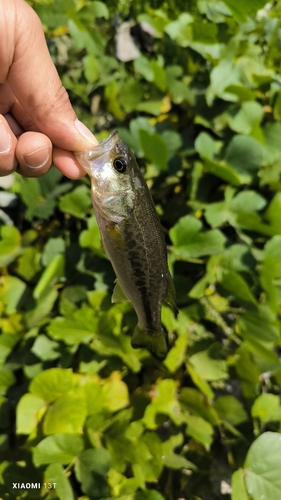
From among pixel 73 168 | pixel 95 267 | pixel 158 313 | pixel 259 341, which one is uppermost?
pixel 73 168

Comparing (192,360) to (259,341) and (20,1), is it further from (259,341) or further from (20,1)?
(20,1)

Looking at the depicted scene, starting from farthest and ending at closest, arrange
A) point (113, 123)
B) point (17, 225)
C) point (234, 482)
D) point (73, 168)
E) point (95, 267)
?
point (113, 123), point (17, 225), point (95, 267), point (73, 168), point (234, 482)

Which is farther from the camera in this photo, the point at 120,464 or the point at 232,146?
the point at 232,146

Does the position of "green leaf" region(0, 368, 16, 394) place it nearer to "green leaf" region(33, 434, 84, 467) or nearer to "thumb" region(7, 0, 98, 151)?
"green leaf" region(33, 434, 84, 467)

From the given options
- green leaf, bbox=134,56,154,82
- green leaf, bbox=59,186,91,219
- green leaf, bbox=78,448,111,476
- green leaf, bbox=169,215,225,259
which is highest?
green leaf, bbox=134,56,154,82

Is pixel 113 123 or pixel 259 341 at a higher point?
pixel 113 123

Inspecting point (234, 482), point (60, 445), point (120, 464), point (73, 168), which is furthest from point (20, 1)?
point (234, 482)

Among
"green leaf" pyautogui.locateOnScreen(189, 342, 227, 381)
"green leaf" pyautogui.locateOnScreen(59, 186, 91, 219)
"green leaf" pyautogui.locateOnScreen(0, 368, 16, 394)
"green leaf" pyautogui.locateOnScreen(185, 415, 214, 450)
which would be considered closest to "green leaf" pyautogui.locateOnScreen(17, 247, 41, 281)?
"green leaf" pyautogui.locateOnScreen(59, 186, 91, 219)
